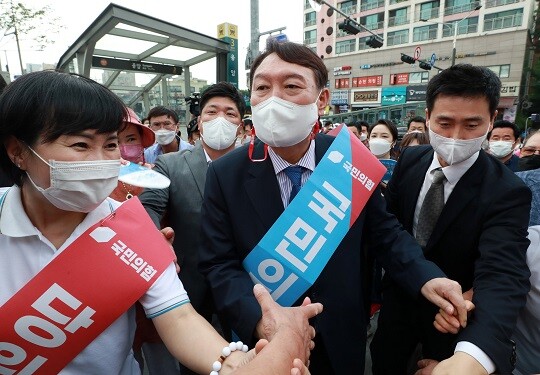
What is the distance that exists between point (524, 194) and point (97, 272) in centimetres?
181

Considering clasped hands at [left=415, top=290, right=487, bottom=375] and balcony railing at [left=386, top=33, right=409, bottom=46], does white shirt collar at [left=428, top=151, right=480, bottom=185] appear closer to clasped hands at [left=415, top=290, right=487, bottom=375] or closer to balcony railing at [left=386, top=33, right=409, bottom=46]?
clasped hands at [left=415, top=290, right=487, bottom=375]

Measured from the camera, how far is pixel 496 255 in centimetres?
139

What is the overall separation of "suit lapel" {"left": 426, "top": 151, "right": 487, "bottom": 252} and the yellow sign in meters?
6.94

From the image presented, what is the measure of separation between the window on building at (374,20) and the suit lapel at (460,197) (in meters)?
39.1

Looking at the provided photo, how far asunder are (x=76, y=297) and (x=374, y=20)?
40.9 meters

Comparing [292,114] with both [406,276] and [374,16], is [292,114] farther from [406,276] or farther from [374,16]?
[374,16]

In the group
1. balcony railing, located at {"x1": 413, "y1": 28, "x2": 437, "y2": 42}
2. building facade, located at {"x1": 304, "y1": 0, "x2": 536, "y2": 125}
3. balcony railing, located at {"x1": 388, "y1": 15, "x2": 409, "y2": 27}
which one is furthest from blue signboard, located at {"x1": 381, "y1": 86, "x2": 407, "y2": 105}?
balcony railing, located at {"x1": 388, "y1": 15, "x2": 409, "y2": 27}

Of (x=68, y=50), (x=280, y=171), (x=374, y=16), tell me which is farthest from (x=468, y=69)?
(x=374, y=16)

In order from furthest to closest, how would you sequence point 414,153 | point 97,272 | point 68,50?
point 68,50 → point 414,153 → point 97,272

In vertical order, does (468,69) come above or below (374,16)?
below

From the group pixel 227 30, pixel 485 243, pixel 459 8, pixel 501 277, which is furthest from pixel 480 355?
pixel 459 8

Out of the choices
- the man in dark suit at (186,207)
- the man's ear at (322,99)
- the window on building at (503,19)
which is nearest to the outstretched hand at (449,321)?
the man's ear at (322,99)

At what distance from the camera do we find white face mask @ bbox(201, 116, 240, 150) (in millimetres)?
2359

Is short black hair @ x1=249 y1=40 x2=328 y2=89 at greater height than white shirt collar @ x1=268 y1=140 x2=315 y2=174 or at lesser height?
greater
